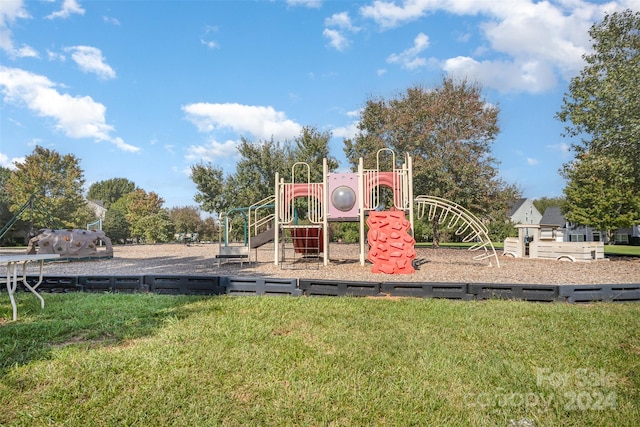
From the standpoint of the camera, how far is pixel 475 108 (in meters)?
21.0

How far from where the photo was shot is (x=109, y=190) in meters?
72.1

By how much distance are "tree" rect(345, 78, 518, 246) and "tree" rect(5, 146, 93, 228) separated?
2400 centimetres

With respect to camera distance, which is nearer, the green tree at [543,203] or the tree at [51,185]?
the tree at [51,185]

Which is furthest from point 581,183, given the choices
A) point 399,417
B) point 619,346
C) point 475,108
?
point 399,417

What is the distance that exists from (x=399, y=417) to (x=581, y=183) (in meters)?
36.8

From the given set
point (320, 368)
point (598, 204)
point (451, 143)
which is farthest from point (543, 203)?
point (320, 368)

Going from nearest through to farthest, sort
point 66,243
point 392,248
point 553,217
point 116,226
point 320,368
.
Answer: point 320,368
point 392,248
point 66,243
point 116,226
point 553,217

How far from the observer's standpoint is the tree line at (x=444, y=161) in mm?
13836

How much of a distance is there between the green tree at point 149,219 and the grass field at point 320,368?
32.7m

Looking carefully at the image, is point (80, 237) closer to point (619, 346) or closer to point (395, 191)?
point (395, 191)

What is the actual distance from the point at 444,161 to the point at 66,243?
17663mm

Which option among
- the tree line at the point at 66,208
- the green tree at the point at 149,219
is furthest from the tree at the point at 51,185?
the green tree at the point at 149,219

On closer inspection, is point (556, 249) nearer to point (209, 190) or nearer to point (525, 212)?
point (209, 190)

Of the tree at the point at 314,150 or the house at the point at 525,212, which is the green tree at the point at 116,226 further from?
the house at the point at 525,212
